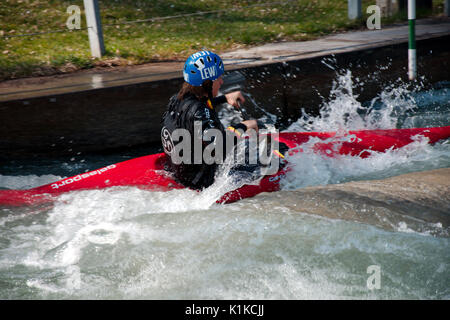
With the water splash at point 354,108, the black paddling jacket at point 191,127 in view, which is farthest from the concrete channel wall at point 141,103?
the black paddling jacket at point 191,127

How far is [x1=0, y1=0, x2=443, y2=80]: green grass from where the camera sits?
7539 mm

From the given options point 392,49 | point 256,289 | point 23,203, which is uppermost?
point 392,49

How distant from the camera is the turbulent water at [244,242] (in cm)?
342

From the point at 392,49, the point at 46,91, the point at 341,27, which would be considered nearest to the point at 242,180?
the point at 46,91

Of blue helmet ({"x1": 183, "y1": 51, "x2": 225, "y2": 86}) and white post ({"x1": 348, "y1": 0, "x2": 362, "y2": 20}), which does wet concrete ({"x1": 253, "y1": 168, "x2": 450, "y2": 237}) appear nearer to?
blue helmet ({"x1": 183, "y1": 51, "x2": 225, "y2": 86})

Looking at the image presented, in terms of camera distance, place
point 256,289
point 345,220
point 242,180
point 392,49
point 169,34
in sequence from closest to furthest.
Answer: point 256,289 < point 345,220 < point 242,180 < point 392,49 < point 169,34

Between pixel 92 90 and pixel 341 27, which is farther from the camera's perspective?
pixel 341 27

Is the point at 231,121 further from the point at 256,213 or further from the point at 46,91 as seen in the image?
the point at 256,213

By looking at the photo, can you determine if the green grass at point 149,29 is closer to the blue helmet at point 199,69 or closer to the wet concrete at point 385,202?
the blue helmet at point 199,69

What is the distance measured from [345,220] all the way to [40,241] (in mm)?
2411

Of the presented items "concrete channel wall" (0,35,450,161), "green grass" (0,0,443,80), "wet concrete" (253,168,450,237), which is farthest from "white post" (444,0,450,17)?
"wet concrete" (253,168,450,237)

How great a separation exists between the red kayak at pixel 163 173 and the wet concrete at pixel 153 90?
57.7 inches

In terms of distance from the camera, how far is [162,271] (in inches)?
141

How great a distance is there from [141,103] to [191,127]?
249 cm
